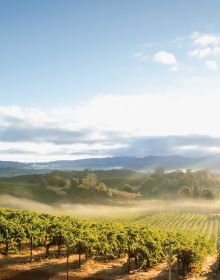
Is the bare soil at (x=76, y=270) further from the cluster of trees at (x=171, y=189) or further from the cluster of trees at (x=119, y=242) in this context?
the cluster of trees at (x=171, y=189)

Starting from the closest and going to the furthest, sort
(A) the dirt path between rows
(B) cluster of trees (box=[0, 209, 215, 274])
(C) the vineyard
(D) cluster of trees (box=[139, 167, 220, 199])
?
(A) the dirt path between rows → (B) cluster of trees (box=[0, 209, 215, 274]) → (C) the vineyard → (D) cluster of trees (box=[139, 167, 220, 199])

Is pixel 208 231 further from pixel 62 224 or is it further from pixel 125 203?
pixel 125 203

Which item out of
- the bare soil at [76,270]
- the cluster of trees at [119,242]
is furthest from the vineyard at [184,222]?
the bare soil at [76,270]

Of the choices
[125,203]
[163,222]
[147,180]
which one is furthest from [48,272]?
[147,180]

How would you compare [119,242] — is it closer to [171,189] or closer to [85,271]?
[85,271]

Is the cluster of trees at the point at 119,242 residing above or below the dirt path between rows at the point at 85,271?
above

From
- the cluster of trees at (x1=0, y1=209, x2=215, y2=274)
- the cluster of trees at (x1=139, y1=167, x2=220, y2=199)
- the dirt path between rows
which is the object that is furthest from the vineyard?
the cluster of trees at (x1=139, y1=167, x2=220, y2=199)

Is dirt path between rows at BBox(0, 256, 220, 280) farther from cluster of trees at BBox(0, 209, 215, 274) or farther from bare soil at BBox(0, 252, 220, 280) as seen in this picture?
cluster of trees at BBox(0, 209, 215, 274)

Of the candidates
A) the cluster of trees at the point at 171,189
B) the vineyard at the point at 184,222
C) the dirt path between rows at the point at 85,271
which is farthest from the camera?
the cluster of trees at the point at 171,189

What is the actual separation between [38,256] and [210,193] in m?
126

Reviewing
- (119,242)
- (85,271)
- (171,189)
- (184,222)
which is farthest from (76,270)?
(171,189)

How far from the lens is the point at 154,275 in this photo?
4194 centimetres

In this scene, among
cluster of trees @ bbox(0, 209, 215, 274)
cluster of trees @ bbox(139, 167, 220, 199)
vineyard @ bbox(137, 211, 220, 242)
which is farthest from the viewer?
cluster of trees @ bbox(139, 167, 220, 199)

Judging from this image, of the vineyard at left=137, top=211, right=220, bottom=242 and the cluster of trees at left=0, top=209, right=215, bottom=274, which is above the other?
the cluster of trees at left=0, top=209, right=215, bottom=274
